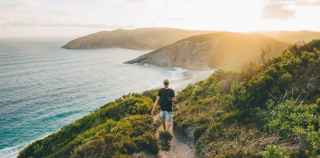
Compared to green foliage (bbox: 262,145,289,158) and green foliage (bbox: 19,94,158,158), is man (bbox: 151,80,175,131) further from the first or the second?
green foliage (bbox: 262,145,289,158)

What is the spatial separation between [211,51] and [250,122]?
7773 cm

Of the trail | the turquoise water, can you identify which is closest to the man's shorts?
the trail

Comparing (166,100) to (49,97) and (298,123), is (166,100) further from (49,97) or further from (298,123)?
(49,97)

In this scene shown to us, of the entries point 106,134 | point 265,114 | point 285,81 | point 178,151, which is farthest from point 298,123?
point 106,134

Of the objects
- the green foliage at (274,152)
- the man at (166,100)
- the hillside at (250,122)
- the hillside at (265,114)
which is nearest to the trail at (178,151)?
the hillside at (250,122)

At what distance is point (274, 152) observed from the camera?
862 centimetres

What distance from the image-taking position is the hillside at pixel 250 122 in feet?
31.4

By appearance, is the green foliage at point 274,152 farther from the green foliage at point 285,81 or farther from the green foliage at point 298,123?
the green foliage at point 285,81

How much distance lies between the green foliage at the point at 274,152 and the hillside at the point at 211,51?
72.4m

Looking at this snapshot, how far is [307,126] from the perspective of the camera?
9508mm

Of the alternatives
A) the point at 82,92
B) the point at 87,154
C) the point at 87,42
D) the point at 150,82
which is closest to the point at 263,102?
the point at 87,154

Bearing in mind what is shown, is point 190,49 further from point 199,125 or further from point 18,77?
point 199,125

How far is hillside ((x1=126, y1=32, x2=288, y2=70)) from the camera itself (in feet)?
273

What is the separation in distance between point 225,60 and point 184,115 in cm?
7199
